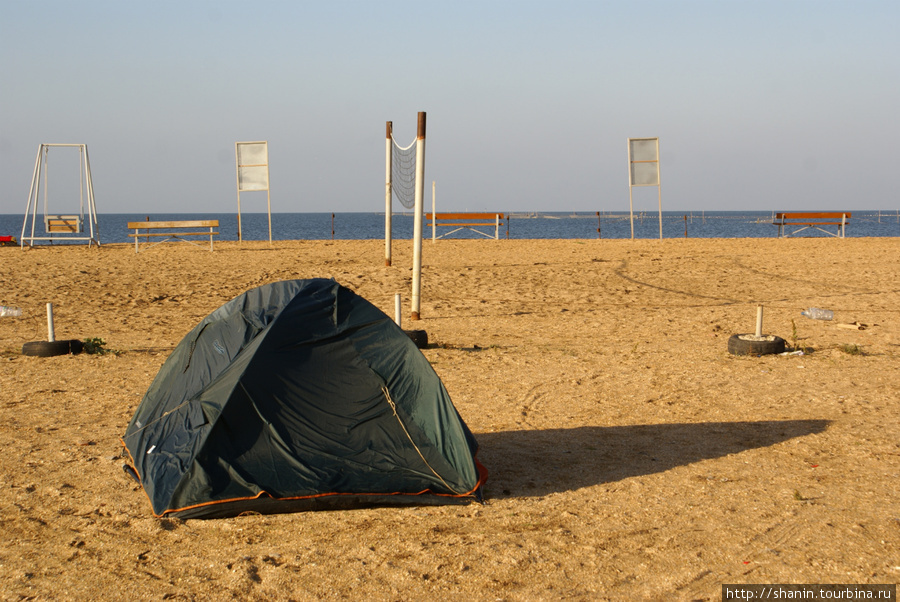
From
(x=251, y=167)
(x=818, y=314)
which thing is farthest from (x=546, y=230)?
(x=818, y=314)

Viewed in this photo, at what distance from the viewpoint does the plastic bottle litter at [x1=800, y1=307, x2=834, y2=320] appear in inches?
436

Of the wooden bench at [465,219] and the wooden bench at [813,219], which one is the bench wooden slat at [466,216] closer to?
the wooden bench at [465,219]

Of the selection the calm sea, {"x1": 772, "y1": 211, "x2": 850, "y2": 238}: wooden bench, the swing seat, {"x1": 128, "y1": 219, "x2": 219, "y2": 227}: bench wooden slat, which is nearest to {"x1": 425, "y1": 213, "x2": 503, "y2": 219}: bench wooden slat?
the calm sea

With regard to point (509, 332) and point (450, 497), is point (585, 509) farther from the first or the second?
point (509, 332)

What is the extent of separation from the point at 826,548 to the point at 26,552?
4223 mm

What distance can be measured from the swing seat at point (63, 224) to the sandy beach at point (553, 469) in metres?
11.9

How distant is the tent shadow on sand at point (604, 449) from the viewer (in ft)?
17.1

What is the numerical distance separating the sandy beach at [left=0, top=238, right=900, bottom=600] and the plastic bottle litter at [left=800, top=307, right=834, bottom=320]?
21 cm

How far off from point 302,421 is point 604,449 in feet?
7.89

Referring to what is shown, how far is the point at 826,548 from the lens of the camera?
400cm

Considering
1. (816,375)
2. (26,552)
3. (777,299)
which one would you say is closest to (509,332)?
(816,375)

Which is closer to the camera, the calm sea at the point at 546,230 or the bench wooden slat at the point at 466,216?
the bench wooden slat at the point at 466,216

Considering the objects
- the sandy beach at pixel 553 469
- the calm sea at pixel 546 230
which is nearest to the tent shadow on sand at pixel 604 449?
the sandy beach at pixel 553 469

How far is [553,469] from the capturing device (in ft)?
17.8
